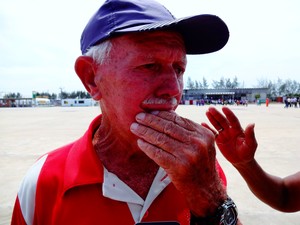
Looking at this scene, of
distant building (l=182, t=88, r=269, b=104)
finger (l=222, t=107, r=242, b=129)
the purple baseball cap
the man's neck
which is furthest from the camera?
distant building (l=182, t=88, r=269, b=104)

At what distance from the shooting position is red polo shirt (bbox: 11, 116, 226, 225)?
1.37 m

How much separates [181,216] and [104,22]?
3.90 ft

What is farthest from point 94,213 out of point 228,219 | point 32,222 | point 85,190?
point 228,219

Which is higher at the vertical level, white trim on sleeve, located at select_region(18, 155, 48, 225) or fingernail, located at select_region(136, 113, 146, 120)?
fingernail, located at select_region(136, 113, 146, 120)


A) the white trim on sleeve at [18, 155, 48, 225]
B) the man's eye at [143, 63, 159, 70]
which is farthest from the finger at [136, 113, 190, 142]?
the white trim on sleeve at [18, 155, 48, 225]

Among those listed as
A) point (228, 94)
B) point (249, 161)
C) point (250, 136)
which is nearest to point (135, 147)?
point (250, 136)

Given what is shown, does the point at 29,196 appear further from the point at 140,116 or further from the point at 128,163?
the point at 140,116

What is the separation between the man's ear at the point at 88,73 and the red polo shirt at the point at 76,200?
36cm

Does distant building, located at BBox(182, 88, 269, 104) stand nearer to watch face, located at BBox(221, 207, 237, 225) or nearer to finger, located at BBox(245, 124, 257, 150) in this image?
finger, located at BBox(245, 124, 257, 150)

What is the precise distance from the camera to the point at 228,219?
1.20m

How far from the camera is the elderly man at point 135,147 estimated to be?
1.16 meters

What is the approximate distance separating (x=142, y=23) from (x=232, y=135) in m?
1.17

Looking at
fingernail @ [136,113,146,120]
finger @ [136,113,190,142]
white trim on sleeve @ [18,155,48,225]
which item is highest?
fingernail @ [136,113,146,120]

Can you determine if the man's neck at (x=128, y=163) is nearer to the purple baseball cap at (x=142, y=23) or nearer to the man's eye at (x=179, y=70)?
the man's eye at (x=179, y=70)
